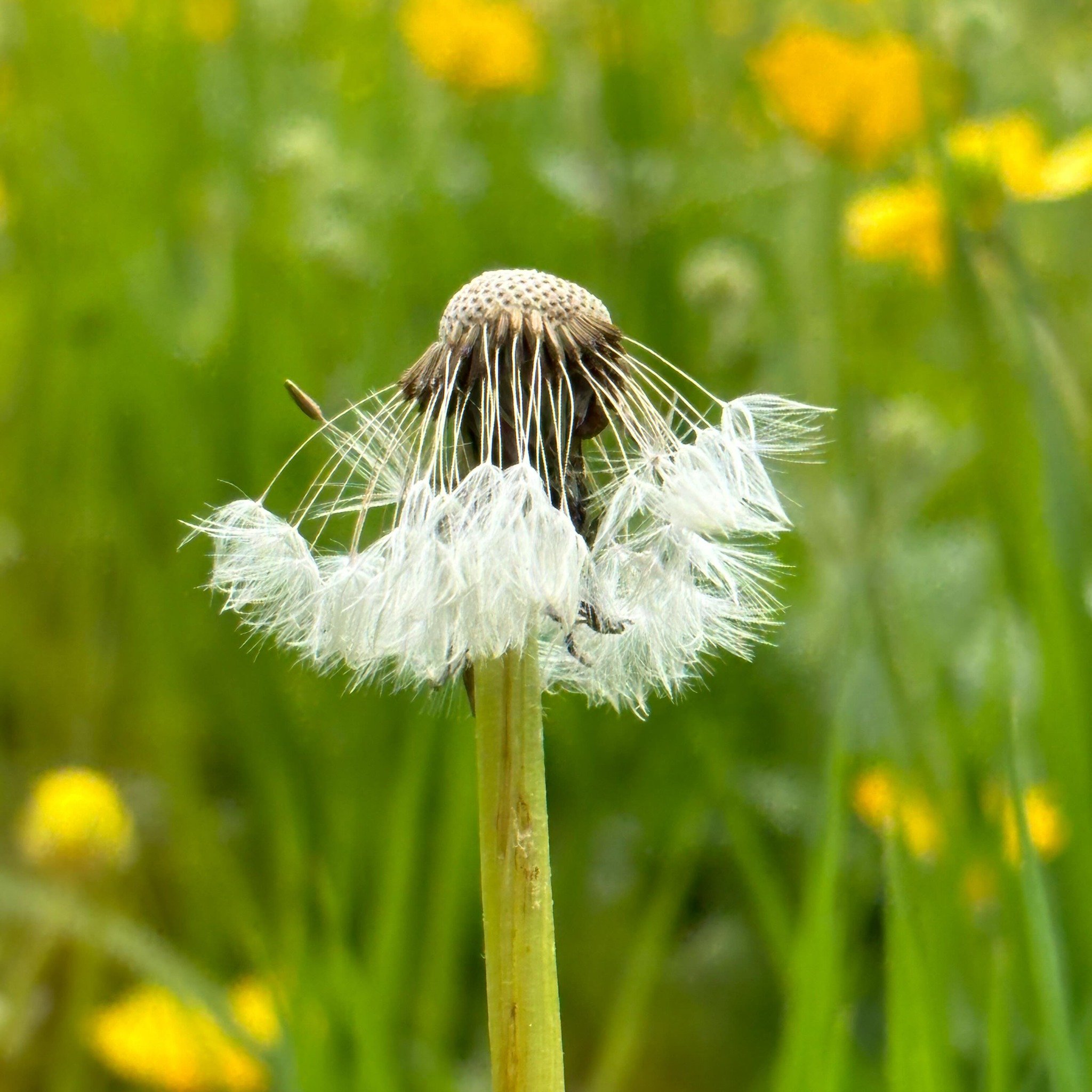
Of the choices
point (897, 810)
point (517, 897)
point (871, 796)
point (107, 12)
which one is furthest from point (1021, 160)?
point (107, 12)

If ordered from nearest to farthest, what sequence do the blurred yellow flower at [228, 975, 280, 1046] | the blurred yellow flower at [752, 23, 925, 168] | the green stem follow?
the green stem < the blurred yellow flower at [228, 975, 280, 1046] < the blurred yellow flower at [752, 23, 925, 168]

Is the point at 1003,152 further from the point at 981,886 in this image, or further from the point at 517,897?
the point at 517,897

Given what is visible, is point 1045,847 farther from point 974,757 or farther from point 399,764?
point 399,764

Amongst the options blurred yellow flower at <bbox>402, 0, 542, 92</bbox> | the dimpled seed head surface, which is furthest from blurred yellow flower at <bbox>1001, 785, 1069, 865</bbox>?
blurred yellow flower at <bbox>402, 0, 542, 92</bbox>

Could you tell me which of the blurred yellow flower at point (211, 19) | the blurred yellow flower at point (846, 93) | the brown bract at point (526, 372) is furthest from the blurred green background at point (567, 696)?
the blurred yellow flower at point (211, 19)

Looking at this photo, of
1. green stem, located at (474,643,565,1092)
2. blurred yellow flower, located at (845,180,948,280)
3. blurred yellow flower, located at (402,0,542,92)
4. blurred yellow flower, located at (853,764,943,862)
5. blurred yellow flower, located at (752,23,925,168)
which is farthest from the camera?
blurred yellow flower, located at (402,0,542,92)

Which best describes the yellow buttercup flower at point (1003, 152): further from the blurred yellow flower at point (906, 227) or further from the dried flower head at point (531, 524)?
the dried flower head at point (531, 524)

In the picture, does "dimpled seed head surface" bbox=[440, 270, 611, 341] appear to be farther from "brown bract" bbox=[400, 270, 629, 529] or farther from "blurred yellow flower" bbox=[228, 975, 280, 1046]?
"blurred yellow flower" bbox=[228, 975, 280, 1046]
